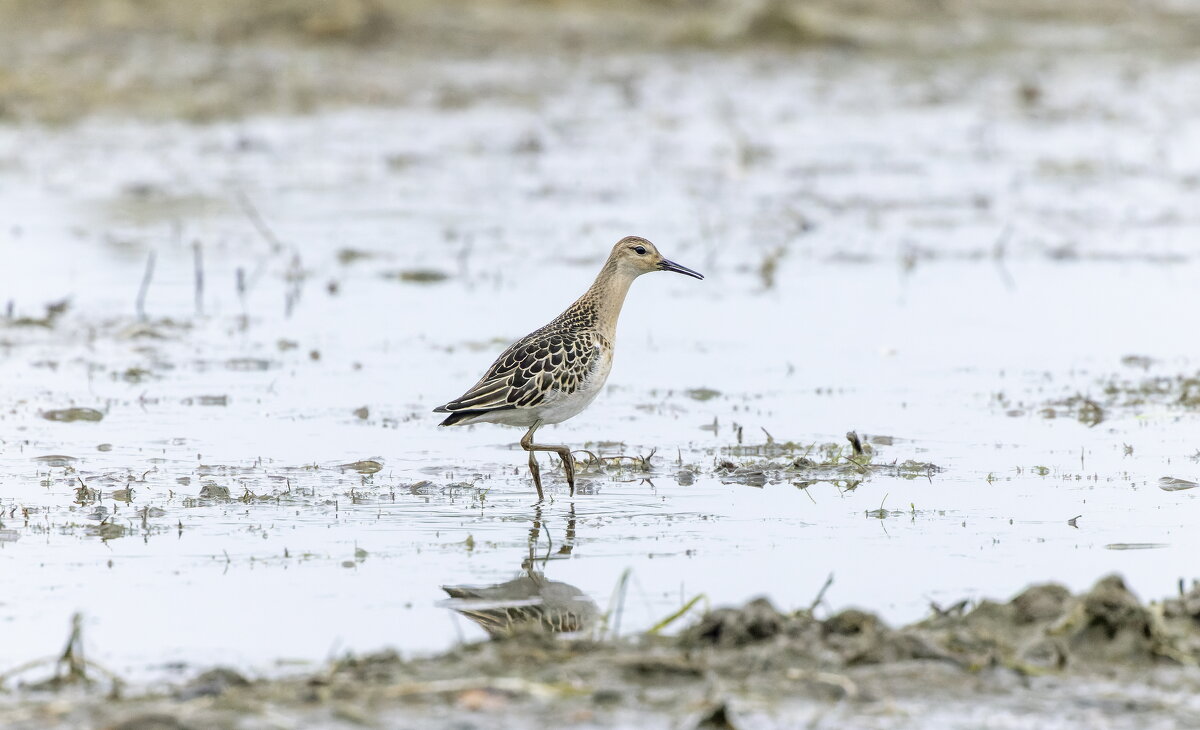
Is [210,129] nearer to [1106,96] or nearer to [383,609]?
[1106,96]

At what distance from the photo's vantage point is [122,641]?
6.36m

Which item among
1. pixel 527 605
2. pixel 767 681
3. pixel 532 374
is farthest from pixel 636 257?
pixel 767 681

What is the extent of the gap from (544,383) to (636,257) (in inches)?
50.7

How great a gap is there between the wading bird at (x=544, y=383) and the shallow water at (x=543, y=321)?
347mm

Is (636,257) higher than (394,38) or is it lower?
lower

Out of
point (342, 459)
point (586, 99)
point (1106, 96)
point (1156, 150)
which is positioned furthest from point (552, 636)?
point (1106, 96)

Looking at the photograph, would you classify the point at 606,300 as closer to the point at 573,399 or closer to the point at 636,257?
the point at 636,257

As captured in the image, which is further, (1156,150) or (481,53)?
(481,53)

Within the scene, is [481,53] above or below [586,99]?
above

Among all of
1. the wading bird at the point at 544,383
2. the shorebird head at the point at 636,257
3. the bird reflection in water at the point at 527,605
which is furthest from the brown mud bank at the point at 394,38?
the bird reflection in water at the point at 527,605

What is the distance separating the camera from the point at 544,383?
8695 millimetres

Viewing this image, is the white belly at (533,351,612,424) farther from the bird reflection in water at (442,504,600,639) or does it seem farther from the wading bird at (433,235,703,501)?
the bird reflection in water at (442,504,600,639)

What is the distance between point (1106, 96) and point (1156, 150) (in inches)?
230

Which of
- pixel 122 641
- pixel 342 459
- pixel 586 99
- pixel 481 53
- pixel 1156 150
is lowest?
pixel 122 641
